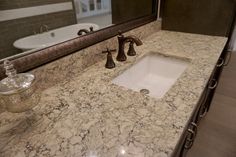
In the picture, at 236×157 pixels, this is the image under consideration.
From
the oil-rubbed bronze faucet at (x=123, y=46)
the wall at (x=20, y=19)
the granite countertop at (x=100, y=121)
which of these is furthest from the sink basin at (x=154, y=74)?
the wall at (x=20, y=19)

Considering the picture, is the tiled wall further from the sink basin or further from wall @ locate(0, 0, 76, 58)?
the sink basin

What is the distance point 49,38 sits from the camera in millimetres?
783

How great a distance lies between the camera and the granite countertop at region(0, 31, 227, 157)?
493mm

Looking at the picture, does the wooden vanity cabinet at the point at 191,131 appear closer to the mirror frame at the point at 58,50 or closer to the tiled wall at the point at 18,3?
the mirror frame at the point at 58,50

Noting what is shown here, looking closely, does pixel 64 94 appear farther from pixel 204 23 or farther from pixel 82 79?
pixel 204 23

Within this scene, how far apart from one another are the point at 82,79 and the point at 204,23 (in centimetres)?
120

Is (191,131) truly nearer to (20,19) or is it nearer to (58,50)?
(58,50)

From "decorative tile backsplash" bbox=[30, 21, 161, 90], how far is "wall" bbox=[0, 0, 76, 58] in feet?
0.47

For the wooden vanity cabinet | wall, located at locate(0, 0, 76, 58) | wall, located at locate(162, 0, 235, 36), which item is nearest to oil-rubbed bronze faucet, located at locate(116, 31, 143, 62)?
wall, located at locate(0, 0, 76, 58)

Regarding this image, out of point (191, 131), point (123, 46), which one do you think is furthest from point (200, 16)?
point (191, 131)

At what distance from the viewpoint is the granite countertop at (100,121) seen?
49 centimetres

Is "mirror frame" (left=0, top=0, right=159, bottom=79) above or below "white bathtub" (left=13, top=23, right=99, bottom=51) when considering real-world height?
below

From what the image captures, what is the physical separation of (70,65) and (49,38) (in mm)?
165

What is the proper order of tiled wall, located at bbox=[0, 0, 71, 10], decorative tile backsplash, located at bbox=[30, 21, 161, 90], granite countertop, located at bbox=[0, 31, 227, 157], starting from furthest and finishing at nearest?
decorative tile backsplash, located at bbox=[30, 21, 161, 90] < tiled wall, located at bbox=[0, 0, 71, 10] < granite countertop, located at bbox=[0, 31, 227, 157]
